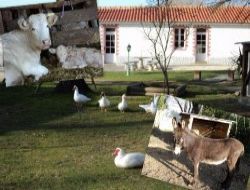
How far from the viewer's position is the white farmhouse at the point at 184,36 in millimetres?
35156

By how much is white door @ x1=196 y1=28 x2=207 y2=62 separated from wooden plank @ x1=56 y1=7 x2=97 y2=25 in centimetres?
3181

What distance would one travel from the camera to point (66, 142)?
8.88 meters

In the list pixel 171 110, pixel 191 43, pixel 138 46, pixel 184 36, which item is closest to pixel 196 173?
pixel 171 110

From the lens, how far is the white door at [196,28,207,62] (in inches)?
1412

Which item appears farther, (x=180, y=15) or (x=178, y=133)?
(x=180, y=15)

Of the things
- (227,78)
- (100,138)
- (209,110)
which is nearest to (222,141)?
(209,110)

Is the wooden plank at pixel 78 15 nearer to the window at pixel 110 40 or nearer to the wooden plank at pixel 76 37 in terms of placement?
the wooden plank at pixel 76 37

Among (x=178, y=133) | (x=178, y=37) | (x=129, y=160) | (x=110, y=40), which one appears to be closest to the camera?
(x=178, y=133)

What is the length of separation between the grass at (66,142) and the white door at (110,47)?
21.1 m

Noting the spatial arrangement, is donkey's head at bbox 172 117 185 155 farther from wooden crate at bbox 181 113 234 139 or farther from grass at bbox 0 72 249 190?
grass at bbox 0 72 249 190

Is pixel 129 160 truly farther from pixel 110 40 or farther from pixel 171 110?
pixel 110 40

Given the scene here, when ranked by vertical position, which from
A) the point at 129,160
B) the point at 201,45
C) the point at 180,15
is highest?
the point at 180,15

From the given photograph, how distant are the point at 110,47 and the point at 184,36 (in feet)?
16.0

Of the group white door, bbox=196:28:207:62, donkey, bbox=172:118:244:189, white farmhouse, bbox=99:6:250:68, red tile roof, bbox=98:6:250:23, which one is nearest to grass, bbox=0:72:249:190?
donkey, bbox=172:118:244:189
